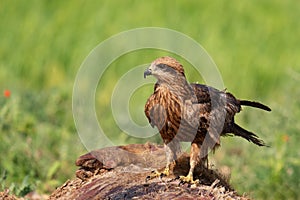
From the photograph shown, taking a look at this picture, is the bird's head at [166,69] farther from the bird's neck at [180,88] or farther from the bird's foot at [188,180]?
the bird's foot at [188,180]

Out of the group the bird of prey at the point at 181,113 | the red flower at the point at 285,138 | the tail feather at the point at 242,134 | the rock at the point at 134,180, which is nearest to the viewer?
the rock at the point at 134,180

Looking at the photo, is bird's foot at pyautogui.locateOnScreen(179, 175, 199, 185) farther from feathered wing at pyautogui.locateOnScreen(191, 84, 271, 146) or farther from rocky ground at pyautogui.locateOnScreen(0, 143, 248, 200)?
feathered wing at pyautogui.locateOnScreen(191, 84, 271, 146)

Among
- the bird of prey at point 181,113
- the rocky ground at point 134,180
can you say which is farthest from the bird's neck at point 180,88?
the rocky ground at point 134,180

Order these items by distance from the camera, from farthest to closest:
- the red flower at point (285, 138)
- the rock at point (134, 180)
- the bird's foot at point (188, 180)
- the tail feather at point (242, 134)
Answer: the red flower at point (285, 138) < the tail feather at point (242, 134) < the bird's foot at point (188, 180) < the rock at point (134, 180)

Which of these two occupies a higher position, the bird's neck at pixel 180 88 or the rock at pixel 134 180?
the bird's neck at pixel 180 88

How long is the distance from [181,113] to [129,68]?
5576 mm

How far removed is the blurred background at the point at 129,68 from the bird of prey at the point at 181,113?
6.48 ft

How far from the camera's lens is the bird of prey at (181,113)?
4988 mm

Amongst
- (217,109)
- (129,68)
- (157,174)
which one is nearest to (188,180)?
(157,174)

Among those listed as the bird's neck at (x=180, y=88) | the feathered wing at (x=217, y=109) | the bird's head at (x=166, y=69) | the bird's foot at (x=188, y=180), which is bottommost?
the bird's foot at (x=188, y=180)

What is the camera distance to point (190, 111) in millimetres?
5031

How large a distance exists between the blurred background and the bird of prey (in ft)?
6.48

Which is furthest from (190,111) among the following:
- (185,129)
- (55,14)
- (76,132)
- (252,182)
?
(55,14)

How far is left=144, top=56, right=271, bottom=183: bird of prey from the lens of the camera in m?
4.99
